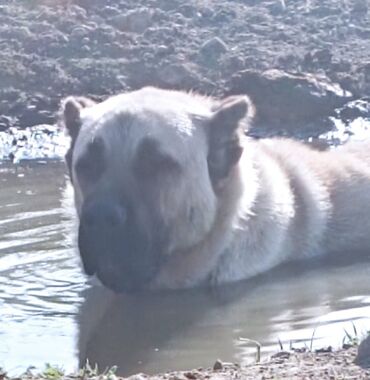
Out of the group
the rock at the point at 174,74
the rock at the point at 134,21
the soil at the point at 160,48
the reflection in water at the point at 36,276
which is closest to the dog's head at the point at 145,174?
the reflection in water at the point at 36,276

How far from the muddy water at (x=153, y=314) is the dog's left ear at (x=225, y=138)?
1.85 feet

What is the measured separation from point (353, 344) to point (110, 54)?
8038 millimetres

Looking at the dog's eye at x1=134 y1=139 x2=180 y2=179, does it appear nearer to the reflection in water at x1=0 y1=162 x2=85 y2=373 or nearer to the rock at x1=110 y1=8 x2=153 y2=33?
the reflection in water at x1=0 y1=162 x2=85 y2=373

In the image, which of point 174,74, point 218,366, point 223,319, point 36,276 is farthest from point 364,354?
point 174,74

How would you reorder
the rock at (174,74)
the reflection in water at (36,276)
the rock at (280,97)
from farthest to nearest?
the rock at (174,74)
the rock at (280,97)
the reflection in water at (36,276)

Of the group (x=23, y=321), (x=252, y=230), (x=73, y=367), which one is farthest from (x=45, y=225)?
(x=73, y=367)

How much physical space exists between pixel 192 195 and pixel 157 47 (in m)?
6.49

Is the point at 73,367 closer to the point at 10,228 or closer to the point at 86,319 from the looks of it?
the point at 86,319

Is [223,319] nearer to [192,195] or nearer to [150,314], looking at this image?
[150,314]

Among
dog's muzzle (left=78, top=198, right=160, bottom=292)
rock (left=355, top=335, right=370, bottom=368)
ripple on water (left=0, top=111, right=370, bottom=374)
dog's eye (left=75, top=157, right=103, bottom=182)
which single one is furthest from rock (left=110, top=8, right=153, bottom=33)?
rock (left=355, top=335, right=370, bottom=368)

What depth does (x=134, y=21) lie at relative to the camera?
46.0 feet

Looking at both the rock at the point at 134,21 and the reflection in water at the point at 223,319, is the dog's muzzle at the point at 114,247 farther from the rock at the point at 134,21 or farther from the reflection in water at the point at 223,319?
the rock at the point at 134,21

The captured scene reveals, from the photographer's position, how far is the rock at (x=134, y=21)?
45.7ft

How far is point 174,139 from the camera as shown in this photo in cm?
672
